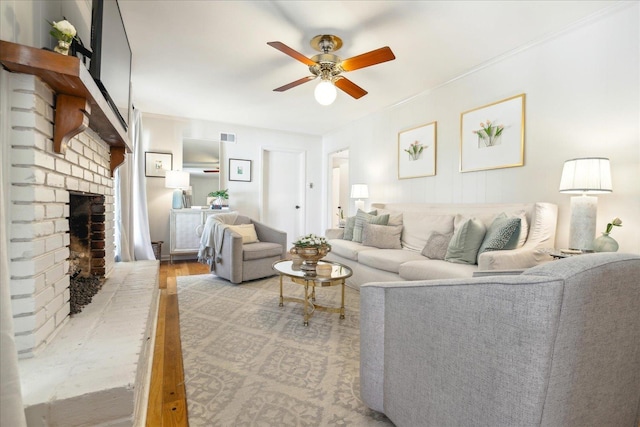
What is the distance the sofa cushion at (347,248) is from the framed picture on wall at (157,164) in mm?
3164

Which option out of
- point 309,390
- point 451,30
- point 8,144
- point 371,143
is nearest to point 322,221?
point 371,143

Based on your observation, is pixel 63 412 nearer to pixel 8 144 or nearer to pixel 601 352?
pixel 8 144

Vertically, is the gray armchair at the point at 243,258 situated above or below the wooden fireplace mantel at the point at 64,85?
below

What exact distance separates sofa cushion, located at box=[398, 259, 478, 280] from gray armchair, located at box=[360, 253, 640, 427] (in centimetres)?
133

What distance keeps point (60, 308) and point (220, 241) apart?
2359 mm

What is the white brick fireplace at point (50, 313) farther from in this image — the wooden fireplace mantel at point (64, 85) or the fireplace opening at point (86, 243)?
the fireplace opening at point (86, 243)

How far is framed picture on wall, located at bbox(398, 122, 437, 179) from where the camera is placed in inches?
155

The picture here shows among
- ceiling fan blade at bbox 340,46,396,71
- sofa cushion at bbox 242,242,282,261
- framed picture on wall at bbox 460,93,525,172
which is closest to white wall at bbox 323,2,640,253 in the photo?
framed picture on wall at bbox 460,93,525,172

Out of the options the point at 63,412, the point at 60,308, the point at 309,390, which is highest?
the point at 60,308

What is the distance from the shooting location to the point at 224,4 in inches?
91.8

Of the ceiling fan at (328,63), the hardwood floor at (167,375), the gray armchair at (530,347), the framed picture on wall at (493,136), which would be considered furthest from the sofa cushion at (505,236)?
the hardwood floor at (167,375)

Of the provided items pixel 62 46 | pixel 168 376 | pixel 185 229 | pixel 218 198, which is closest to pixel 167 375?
pixel 168 376

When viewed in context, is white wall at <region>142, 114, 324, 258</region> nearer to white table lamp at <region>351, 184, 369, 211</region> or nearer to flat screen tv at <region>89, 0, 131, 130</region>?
white table lamp at <region>351, 184, 369, 211</region>

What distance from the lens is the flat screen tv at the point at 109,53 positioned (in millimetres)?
1603
